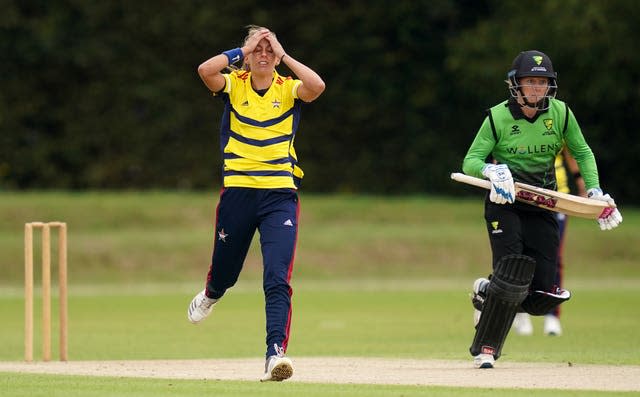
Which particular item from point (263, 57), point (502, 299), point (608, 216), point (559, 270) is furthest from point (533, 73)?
point (559, 270)

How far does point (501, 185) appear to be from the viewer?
898 centimetres

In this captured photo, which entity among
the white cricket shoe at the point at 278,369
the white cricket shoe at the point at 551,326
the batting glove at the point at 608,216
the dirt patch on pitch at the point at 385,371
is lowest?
the white cricket shoe at the point at 551,326

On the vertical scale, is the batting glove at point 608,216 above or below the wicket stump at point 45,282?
above

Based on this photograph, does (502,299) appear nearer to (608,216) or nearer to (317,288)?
(608,216)

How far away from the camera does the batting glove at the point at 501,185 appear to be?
8.98m

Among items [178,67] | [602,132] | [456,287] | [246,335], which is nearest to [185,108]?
[178,67]

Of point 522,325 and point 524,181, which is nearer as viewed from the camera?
point 524,181

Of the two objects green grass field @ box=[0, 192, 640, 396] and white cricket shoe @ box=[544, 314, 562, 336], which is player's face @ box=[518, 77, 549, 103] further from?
white cricket shoe @ box=[544, 314, 562, 336]

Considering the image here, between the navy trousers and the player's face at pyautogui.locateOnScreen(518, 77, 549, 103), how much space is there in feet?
5.43

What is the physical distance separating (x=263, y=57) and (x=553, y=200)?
2.05 m

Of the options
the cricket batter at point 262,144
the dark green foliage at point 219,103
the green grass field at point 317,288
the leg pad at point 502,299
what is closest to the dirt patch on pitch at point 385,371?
the leg pad at point 502,299

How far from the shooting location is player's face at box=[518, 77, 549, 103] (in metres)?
9.30

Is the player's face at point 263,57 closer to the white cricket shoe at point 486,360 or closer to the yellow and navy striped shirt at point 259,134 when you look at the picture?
the yellow and navy striped shirt at point 259,134

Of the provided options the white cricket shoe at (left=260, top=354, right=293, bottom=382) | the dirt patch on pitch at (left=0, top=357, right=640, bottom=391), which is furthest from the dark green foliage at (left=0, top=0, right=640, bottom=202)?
the white cricket shoe at (left=260, top=354, right=293, bottom=382)
